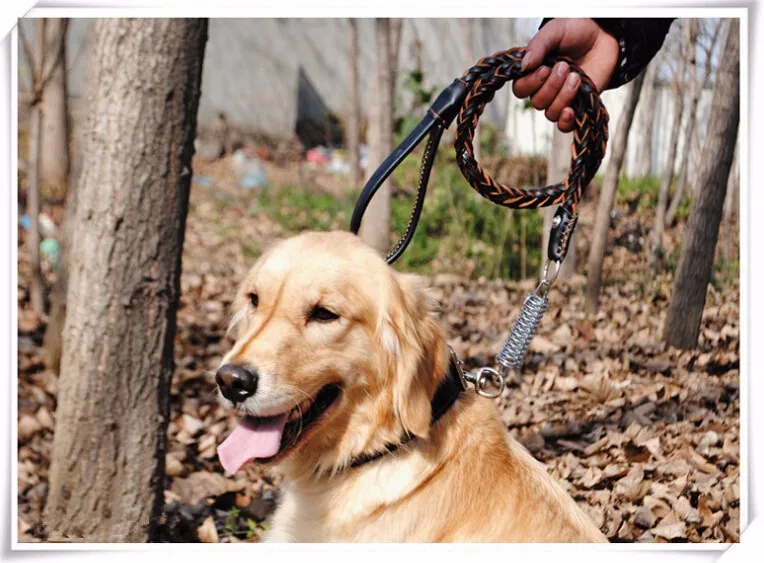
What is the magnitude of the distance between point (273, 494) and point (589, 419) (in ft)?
5.31

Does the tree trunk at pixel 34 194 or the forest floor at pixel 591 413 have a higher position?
the tree trunk at pixel 34 194

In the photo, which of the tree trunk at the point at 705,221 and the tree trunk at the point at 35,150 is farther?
the tree trunk at the point at 35,150

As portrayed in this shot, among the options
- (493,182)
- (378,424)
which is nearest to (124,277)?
(378,424)

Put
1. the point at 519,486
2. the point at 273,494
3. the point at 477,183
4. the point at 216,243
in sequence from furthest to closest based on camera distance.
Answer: the point at 216,243 < the point at 273,494 < the point at 477,183 < the point at 519,486

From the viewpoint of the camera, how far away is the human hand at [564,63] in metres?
2.41

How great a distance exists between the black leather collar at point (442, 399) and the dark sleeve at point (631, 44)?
1.17 meters

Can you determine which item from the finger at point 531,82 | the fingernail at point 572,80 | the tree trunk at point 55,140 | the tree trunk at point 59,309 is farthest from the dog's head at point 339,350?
the tree trunk at point 55,140

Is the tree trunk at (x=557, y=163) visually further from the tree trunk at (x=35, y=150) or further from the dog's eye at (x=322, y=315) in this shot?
the tree trunk at (x=35, y=150)

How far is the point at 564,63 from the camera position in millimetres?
2406

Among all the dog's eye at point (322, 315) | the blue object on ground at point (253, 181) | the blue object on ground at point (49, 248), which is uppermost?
the blue object on ground at point (253, 181)

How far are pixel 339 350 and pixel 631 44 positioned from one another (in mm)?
1495
